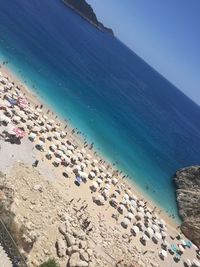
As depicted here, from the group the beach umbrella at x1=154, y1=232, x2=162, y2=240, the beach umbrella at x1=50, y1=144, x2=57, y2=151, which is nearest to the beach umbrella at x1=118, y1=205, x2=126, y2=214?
the beach umbrella at x1=154, y1=232, x2=162, y2=240

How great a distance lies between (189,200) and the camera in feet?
177

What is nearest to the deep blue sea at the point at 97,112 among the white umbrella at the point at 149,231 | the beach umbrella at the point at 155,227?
the beach umbrella at the point at 155,227

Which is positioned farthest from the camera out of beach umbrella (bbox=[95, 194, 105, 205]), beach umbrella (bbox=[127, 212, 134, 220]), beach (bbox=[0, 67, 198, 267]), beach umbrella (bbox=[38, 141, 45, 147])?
beach umbrella (bbox=[38, 141, 45, 147])

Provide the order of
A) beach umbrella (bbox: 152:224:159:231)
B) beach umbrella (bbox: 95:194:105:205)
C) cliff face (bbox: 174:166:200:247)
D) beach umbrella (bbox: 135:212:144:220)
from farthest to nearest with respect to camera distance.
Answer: cliff face (bbox: 174:166:200:247)
beach umbrella (bbox: 152:224:159:231)
beach umbrella (bbox: 135:212:144:220)
beach umbrella (bbox: 95:194:105:205)

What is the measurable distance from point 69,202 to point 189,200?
→ 1062 inches

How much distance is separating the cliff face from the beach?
83.6 inches

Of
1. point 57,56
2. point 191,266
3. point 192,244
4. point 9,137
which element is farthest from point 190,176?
point 57,56

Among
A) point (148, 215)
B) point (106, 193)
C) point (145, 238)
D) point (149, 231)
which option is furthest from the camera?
point (148, 215)

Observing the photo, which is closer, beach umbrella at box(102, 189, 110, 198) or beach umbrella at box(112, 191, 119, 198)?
beach umbrella at box(102, 189, 110, 198)

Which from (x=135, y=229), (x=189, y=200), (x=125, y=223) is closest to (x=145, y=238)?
(x=135, y=229)

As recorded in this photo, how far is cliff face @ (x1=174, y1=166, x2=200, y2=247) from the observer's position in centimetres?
4547

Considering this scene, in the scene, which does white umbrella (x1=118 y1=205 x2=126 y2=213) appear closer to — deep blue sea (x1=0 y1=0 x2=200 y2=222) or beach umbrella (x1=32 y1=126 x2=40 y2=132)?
beach umbrella (x1=32 y1=126 x2=40 y2=132)

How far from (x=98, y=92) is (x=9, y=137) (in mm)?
58428

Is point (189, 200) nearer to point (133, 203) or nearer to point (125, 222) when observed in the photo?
point (133, 203)
